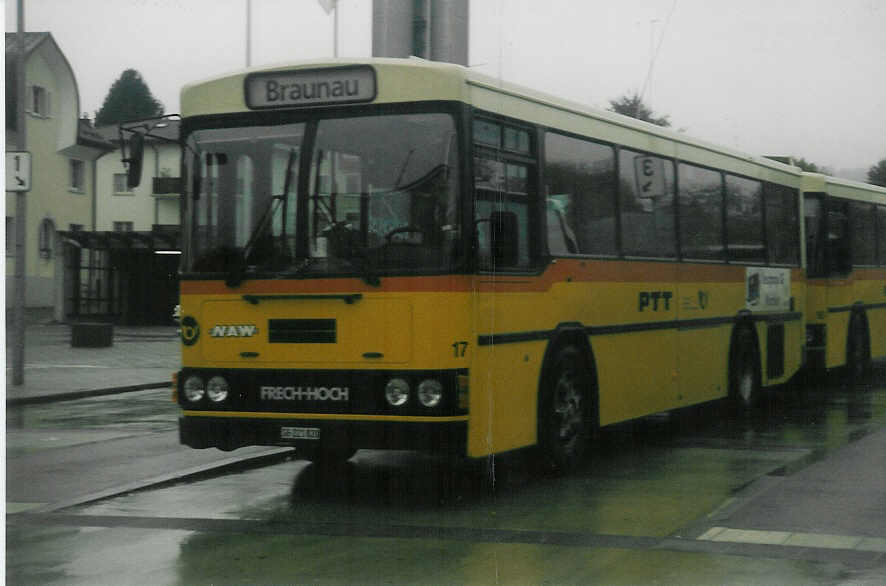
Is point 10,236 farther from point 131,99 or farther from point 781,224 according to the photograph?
point 131,99

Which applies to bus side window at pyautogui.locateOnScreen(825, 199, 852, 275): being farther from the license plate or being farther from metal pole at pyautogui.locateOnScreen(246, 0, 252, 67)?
metal pole at pyautogui.locateOnScreen(246, 0, 252, 67)

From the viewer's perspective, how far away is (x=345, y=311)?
30.9 feet

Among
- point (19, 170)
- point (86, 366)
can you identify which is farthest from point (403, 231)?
point (86, 366)

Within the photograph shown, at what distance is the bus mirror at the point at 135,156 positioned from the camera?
32.6 ft

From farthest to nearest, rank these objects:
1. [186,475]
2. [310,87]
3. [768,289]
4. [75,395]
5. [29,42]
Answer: [75,395] < [768,289] < [186,475] < [29,42] < [310,87]

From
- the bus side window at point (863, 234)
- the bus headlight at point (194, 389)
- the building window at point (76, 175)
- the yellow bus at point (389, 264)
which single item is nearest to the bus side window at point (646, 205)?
the yellow bus at point (389, 264)

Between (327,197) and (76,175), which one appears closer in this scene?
(327,197)

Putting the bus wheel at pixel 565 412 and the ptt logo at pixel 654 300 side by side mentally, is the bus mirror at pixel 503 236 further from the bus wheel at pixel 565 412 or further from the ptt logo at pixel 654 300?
the ptt logo at pixel 654 300

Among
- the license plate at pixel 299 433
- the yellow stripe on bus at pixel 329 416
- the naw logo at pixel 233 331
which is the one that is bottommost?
the license plate at pixel 299 433

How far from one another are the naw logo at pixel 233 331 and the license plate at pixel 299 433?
724mm

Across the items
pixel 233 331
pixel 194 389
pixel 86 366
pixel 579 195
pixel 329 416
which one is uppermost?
pixel 579 195

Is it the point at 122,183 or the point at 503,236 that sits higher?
the point at 122,183

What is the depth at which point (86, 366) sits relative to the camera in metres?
26.5

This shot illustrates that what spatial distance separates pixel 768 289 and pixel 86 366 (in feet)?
48.3
